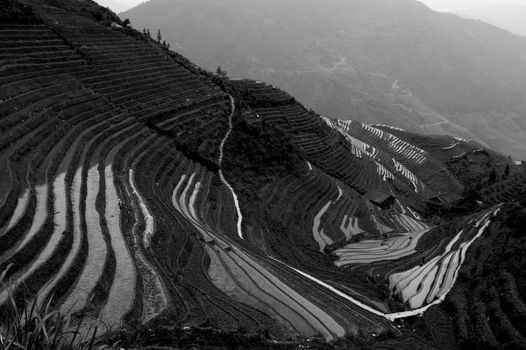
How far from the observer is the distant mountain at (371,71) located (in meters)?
130

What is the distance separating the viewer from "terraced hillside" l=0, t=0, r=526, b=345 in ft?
33.4

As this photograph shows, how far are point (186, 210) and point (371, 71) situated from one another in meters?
176

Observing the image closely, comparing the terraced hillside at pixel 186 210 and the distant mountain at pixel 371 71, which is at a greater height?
the distant mountain at pixel 371 71

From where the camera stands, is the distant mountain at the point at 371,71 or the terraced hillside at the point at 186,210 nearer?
the terraced hillside at the point at 186,210

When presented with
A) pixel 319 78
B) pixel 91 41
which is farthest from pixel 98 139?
pixel 319 78

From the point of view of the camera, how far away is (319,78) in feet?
481

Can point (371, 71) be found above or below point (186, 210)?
above

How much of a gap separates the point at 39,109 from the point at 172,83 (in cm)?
1281

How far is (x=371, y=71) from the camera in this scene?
177875 millimetres

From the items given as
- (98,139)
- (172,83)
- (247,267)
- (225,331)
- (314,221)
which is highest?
(172,83)

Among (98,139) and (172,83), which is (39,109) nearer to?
(98,139)

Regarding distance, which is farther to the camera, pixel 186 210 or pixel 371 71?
pixel 371 71

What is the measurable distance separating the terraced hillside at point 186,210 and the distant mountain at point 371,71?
96945 millimetres

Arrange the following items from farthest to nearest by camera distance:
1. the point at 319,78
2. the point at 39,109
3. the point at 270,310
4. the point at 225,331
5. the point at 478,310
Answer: the point at 319,78
the point at 39,109
the point at 478,310
the point at 270,310
the point at 225,331
